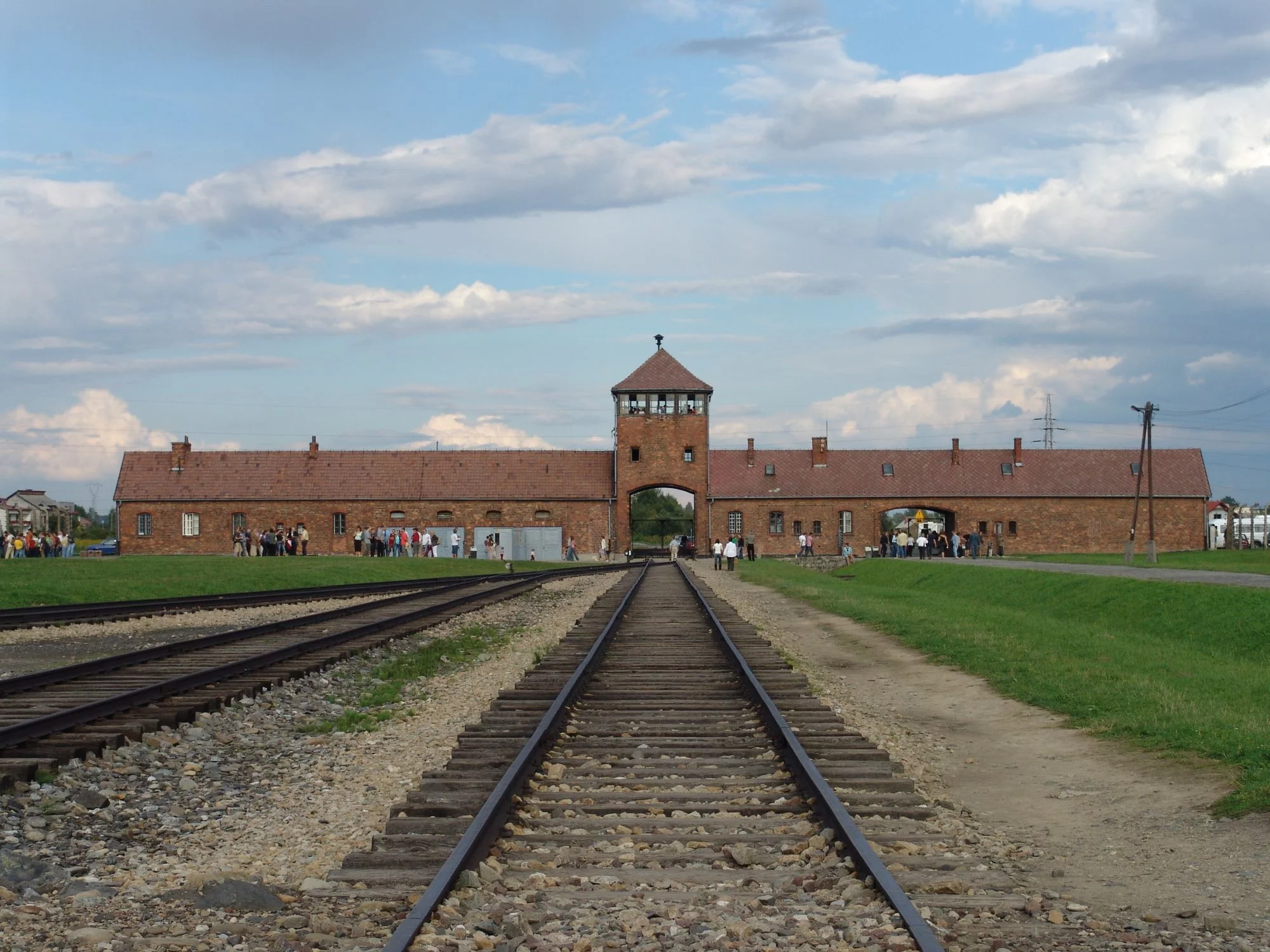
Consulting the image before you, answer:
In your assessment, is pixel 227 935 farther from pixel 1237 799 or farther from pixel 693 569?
pixel 693 569

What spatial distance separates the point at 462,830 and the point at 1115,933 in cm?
297

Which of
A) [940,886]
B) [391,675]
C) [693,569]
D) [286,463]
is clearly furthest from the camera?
[286,463]

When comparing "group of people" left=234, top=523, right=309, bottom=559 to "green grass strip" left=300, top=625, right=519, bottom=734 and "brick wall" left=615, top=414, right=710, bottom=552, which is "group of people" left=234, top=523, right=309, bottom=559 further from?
"green grass strip" left=300, top=625, right=519, bottom=734

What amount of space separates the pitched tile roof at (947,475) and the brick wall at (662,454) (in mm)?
1509

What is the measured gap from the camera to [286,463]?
7331 cm

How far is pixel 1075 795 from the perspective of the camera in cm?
781

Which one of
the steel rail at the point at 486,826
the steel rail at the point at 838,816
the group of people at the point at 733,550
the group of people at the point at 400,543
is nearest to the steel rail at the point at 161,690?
the steel rail at the point at 486,826

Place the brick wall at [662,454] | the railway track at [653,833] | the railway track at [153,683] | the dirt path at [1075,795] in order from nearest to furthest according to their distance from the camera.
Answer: the railway track at [653,833]
the dirt path at [1075,795]
the railway track at [153,683]
the brick wall at [662,454]

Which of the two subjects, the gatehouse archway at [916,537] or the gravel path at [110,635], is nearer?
the gravel path at [110,635]

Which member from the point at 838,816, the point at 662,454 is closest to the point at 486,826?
the point at 838,816

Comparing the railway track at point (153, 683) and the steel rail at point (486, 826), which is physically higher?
the steel rail at point (486, 826)

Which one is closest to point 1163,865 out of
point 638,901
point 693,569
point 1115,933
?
point 1115,933

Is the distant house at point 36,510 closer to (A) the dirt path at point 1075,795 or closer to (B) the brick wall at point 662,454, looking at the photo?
(B) the brick wall at point 662,454

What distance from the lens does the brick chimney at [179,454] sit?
72.8m
